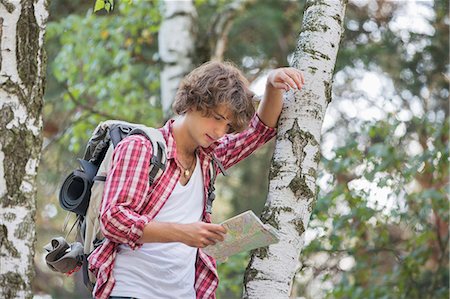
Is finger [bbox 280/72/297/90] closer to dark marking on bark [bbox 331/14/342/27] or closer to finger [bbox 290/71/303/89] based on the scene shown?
finger [bbox 290/71/303/89]

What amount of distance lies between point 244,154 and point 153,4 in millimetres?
5591

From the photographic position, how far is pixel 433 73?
29.7ft

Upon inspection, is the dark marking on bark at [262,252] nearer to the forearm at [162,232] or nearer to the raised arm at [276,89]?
the forearm at [162,232]

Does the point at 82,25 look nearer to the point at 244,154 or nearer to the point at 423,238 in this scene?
the point at 423,238

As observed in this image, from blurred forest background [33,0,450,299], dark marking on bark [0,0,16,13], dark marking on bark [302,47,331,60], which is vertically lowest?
blurred forest background [33,0,450,299]

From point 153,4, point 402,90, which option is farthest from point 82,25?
point 402,90

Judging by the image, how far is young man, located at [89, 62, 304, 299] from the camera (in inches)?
99.1

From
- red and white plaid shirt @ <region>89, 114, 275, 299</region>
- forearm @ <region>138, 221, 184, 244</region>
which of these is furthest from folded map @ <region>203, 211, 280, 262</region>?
red and white plaid shirt @ <region>89, 114, 275, 299</region>

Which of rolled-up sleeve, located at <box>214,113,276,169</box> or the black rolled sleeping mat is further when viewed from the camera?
rolled-up sleeve, located at <box>214,113,276,169</box>

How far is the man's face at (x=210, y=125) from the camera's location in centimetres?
272

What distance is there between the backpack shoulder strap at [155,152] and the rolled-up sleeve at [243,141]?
36cm

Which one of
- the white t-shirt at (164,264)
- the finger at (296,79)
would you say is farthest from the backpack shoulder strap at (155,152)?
the finger at (296,79)

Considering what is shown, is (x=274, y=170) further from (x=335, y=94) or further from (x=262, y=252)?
(x=335, y=94)

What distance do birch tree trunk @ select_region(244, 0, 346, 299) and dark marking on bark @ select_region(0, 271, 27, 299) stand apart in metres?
0.77
